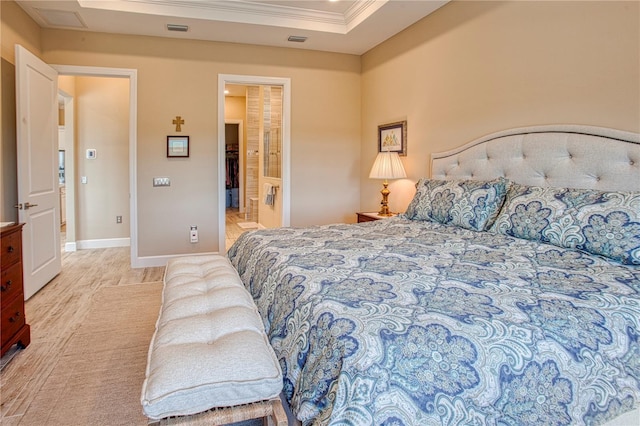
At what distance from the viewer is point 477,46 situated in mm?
3383

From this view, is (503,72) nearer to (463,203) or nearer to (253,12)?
(463,203)

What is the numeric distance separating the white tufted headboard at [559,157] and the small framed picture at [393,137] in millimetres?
1039

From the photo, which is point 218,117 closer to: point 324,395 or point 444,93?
point 444,93

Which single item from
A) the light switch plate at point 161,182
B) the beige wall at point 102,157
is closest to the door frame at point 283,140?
the light switch plate at point 161,182

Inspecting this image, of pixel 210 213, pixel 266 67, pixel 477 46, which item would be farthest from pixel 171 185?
pixel 477 46

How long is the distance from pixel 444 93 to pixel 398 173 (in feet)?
3.02

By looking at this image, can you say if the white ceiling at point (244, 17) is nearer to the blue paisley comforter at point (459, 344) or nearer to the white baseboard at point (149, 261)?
the white baseboard at point (149, 261)

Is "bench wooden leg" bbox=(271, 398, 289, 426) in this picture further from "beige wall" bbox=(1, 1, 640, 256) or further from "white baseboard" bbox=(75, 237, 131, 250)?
"white baseboard" bbox=(75, 237, 131, 250)

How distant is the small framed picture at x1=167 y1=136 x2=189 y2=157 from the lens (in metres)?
4.70

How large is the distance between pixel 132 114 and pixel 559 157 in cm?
422

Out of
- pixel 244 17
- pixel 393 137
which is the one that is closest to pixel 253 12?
pixel 244 17

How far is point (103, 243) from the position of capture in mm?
5898

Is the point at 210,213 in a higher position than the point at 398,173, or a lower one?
lower

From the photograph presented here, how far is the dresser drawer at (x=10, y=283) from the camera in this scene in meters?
2.39
